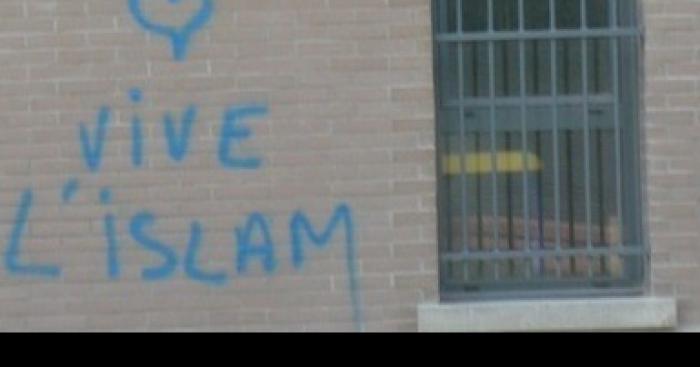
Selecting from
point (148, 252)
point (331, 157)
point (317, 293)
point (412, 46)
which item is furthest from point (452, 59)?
point (148, 252)

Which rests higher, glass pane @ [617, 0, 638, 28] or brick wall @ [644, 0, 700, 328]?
glass pane @ [617, 0, 638, 28]

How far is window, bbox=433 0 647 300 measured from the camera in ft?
20.9

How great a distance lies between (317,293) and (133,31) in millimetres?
1485

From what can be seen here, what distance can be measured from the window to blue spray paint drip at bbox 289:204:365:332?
0.43m

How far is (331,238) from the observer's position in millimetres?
6250

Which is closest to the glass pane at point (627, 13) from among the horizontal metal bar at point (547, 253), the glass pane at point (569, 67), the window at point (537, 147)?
the window at point (537, 147)

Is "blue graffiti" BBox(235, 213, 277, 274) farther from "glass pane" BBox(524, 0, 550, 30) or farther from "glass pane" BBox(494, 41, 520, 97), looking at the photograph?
"glass pane" BBox(524, 0, 550, 30)

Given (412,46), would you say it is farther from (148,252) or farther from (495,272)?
(148,252)

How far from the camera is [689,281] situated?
6273 millimetres

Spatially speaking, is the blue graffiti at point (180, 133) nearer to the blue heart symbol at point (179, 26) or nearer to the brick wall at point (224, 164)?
the brick wall at point (224, 164)

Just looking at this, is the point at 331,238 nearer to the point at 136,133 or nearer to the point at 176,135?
the point at 176,135

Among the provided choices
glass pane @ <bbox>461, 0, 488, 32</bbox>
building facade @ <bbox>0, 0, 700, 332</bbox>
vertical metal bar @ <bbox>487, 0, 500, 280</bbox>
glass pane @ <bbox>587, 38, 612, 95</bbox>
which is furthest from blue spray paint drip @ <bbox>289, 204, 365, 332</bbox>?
glass pane @ <bbox>587, 38, 612, 95</bbox>

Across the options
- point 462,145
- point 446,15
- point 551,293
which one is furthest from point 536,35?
point 551,293

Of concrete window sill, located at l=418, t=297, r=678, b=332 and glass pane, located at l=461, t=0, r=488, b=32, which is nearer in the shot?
concrete window sill, located at l=418, t=297, r=678, b=332
